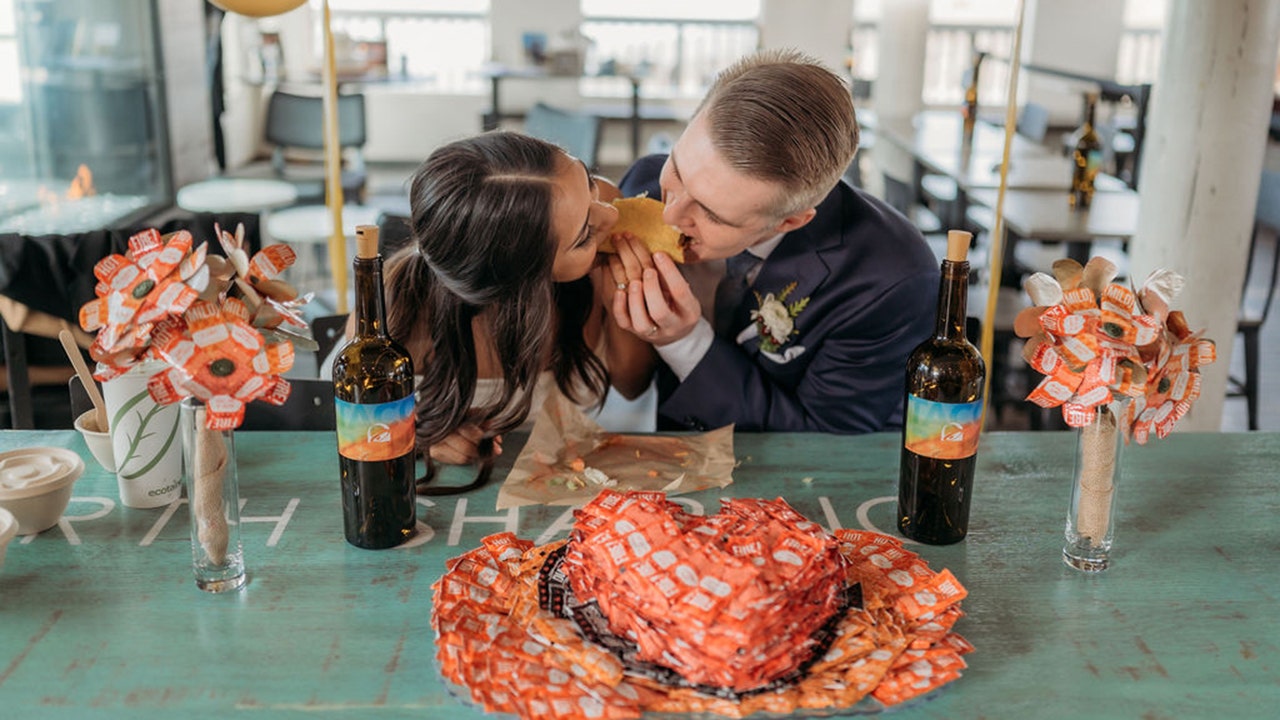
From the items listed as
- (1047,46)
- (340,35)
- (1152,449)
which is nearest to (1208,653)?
(1152,449)

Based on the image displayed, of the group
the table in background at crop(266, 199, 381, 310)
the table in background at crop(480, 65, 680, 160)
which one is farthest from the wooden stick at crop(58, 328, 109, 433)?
the table in background at crop(480, 65, 680, 160)

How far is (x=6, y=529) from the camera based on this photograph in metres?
1.27

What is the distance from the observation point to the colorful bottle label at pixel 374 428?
1.31 metres

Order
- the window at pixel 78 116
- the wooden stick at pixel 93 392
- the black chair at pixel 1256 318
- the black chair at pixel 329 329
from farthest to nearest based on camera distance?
1. the window at pixel 78 116
2. the black chair at pixel 1256 318
3. the black chair at pixel 329 329
4. the wooden stick at pixel 93 392

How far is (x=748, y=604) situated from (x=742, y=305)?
1158 millimetres

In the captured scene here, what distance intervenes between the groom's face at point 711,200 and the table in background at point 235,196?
3.18 metres

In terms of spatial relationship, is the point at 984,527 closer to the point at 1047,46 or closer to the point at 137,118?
the point at 137,118

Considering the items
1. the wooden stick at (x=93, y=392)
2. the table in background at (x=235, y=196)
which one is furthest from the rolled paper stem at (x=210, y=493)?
the table in background at (x=235, y=196)

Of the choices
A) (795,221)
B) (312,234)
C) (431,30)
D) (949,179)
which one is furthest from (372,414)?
(431,30)

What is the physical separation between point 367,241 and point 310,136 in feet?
18.7

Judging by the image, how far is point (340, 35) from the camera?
7.00 meters

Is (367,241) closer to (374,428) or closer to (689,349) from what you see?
(374,428)

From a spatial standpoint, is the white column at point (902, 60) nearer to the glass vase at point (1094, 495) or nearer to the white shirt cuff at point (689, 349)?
the white shirt cuff at point (689, 349)

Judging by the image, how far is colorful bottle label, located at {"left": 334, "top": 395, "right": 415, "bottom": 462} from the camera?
1306 millimetres
